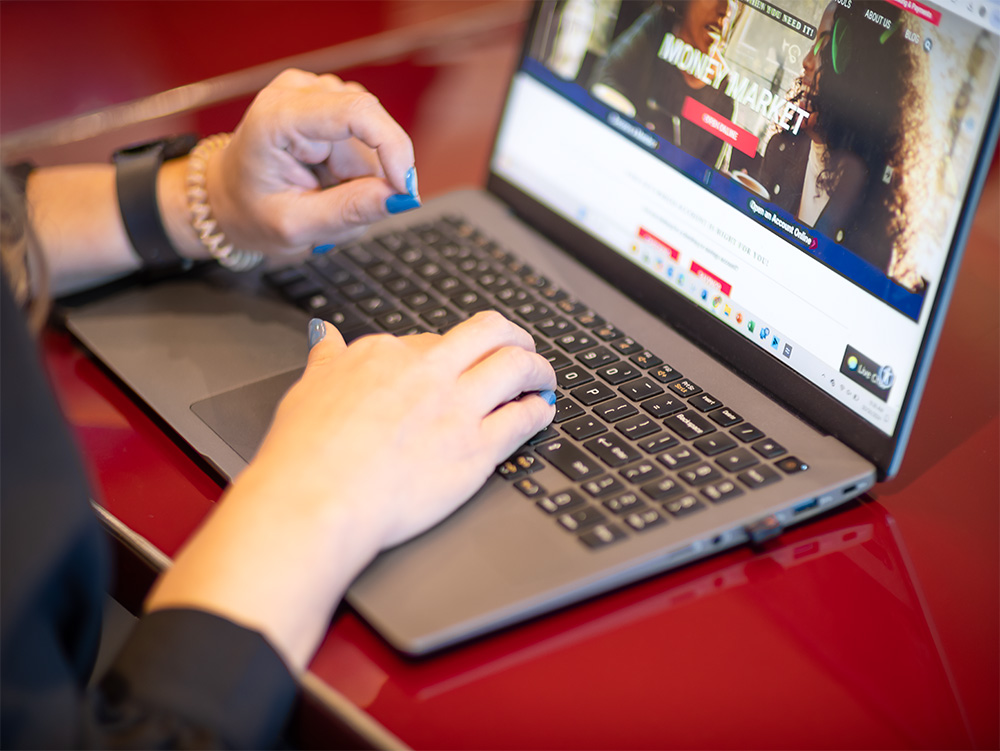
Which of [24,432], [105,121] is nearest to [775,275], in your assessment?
[24,432]

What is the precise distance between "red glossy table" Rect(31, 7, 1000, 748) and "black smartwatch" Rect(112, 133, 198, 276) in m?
0.17

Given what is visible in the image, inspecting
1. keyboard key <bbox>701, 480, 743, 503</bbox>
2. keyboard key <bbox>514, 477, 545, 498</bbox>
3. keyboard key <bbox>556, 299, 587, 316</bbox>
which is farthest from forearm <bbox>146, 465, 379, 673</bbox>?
keyboard key <bbox>556, 299, 587, 316</bbox>

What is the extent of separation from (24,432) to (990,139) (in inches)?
21.7

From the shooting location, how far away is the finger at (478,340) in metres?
0.64

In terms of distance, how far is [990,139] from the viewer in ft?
1.90

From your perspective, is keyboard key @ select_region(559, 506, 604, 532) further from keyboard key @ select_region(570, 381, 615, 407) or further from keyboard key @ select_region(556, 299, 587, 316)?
keyboard key @ select_region(556, 299, 587, 316)

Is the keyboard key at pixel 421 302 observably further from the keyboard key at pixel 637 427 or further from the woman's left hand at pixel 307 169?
the keyboard key at pixel 637 427

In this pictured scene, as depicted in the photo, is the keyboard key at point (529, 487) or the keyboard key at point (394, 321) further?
the keyboard key at point (394, 321)

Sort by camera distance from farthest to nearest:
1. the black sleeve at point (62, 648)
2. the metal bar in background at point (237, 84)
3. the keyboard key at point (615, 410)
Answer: the metal bar in background at point (237, 84) < the keyboard key at point (615, 410) < the black sleeve at point (62, 648)

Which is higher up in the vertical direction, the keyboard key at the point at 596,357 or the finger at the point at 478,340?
the finger at the point at 478,340

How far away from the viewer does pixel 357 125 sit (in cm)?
76

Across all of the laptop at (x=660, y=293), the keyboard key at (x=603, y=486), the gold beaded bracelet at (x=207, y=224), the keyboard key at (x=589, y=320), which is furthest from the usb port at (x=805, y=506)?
the gold beaded bracelet at (x=207, y=224)

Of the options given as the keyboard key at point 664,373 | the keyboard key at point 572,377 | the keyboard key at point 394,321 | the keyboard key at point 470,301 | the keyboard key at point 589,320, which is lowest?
the keyboard key at point 394,321

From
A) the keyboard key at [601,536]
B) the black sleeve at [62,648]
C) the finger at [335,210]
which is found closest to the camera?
the black sleeve at [62,648]
